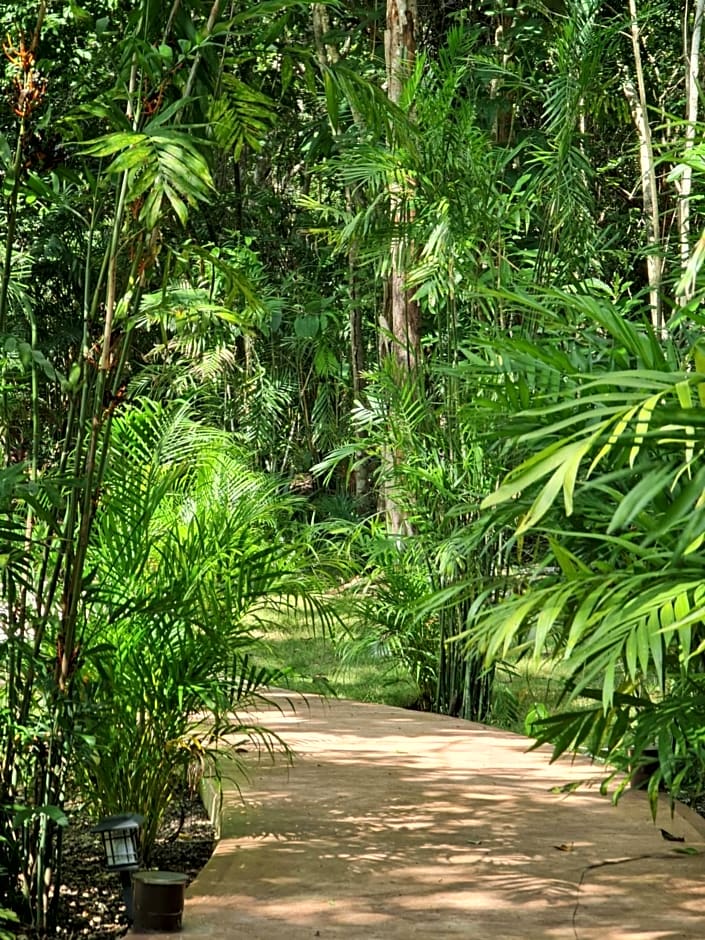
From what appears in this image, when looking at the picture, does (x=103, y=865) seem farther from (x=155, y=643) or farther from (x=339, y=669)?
(x=339, y=669)

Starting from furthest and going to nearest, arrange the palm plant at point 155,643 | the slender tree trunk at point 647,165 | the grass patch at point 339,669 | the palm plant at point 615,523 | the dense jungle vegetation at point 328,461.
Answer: the grass patch at point 339,669
the slender tree trunk at point 647,165
the palm plant at point 155,643
the dense jungle vegetation at point 328,461
the palm plant at point 615,523

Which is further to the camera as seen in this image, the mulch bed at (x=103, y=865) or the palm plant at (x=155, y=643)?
the palm plant at (x=155, y=643)

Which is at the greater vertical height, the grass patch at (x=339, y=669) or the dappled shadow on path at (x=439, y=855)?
the grass patch at (x=339, y=669)

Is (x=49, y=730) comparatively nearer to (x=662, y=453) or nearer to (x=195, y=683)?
(x=195, y=683)

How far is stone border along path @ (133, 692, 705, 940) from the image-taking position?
315cm

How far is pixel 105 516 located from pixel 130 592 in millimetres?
233

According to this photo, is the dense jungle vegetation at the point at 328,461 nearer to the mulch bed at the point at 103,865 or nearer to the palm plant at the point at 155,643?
the palm plant at the point at 155,643

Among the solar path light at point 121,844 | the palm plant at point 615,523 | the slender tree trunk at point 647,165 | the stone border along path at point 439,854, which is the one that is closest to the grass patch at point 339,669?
the stone border along path at point 439,854

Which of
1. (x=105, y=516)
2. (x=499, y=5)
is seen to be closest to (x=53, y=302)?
(x=499, y=5)

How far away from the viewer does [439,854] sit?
369 centimetres

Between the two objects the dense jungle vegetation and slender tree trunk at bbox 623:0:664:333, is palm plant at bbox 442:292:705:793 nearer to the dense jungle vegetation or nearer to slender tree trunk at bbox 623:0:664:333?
the dense jungle vegetation

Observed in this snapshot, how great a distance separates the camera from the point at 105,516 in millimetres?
3564

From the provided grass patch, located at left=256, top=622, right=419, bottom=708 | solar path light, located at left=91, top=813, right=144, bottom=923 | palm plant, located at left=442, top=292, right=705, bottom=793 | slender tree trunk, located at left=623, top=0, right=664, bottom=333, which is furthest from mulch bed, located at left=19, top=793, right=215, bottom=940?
slender tree trunk, located at left=623, top=0, right=664, bottom=333

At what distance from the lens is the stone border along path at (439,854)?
124 inches
